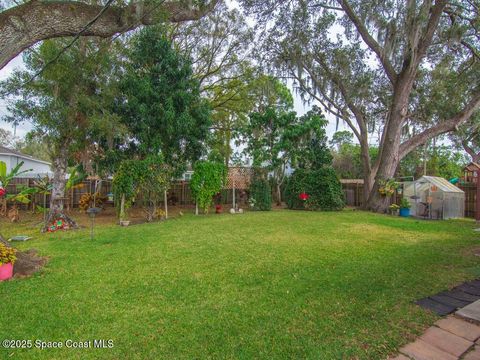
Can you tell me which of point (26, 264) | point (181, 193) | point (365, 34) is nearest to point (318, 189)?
point (365, 34)

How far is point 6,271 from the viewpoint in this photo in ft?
11.7

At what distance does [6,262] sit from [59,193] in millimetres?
4953

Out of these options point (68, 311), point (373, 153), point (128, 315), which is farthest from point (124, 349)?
point (373, 153)

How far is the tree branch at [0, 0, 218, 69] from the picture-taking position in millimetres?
3816

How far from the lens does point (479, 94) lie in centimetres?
1137

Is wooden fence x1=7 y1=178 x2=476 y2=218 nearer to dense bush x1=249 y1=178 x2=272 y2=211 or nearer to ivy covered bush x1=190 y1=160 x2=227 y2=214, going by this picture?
ivy covered bush x1=190 y1=160 x2=227 y2=214

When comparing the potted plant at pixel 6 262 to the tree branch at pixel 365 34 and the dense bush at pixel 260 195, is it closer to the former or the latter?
the dense bush at pixel 260 195

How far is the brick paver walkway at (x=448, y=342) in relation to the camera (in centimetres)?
203

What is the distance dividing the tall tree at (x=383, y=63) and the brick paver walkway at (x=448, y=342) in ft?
33.8

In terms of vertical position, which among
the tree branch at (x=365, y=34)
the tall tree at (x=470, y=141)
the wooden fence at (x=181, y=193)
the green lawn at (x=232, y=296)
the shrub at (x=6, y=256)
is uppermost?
the tree branch at (x=365, y=34)

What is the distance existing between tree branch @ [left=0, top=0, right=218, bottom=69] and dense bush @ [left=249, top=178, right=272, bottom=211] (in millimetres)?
8350

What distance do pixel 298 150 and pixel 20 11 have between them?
11.2m

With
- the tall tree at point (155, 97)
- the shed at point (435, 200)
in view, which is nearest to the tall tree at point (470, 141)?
the shed at point (435, 200)

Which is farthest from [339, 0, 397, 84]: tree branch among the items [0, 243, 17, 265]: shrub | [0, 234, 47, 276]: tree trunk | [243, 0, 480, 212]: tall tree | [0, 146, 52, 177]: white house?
[0, 146, 52, 177]: white house
